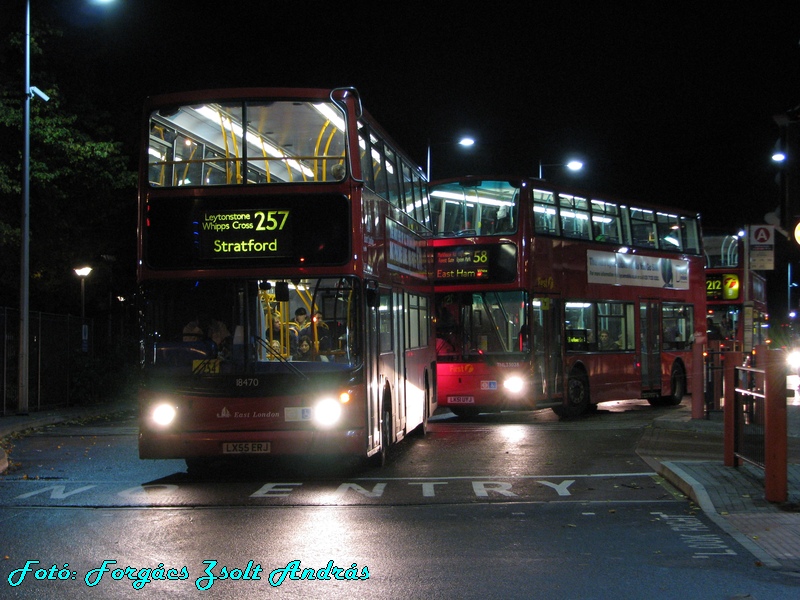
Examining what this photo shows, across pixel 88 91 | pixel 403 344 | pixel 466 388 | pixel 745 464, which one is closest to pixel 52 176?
pixel 88 91

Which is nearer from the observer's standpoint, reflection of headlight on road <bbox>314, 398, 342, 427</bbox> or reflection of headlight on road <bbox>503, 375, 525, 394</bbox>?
reflection of headlight on road <bbox>314, 398, 342, 427</bbox>

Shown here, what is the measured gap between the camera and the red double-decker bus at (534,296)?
770 inches

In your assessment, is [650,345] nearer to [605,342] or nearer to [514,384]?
[605,342]

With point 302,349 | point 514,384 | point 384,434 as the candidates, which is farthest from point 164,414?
point 514,384

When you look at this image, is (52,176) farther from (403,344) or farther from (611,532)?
(611,532)

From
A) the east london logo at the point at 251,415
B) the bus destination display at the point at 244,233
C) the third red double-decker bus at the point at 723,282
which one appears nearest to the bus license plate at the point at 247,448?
the east london logo at the point at 251,415

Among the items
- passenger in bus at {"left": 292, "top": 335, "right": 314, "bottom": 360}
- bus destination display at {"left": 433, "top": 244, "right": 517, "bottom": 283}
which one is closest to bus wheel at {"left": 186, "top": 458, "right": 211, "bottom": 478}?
passenger in bus at {"left": 292, "top": 335, "right": 314, "bottom": 360}

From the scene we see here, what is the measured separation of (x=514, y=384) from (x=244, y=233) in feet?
29.4

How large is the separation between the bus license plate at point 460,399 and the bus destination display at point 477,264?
2260 millimetres

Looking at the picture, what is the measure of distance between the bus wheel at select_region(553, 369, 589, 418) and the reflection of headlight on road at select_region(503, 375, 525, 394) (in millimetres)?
1780

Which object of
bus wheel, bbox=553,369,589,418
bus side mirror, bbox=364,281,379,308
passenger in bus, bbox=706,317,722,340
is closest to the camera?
bus side mirror, bbox=364,281,379,308

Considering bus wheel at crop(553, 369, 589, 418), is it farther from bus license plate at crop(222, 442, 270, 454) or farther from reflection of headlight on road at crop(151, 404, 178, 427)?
reflection of headlight on road at crop(151, 404, 178, 427)

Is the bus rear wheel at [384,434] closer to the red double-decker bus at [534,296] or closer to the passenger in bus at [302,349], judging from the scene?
the passenger in bus at [302,349]

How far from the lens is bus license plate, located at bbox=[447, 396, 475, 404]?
786 inches
